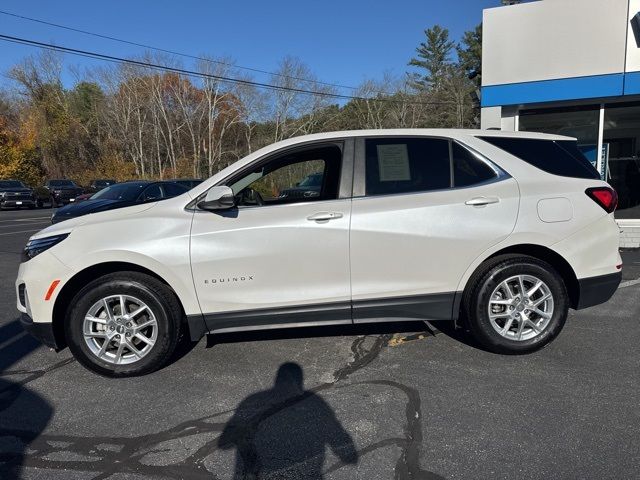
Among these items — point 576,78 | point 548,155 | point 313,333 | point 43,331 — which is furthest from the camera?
point 576,78

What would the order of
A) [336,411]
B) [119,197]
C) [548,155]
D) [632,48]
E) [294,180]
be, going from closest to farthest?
[336,411]
[548,155]
[294,180]
[632,48]
[119,197]

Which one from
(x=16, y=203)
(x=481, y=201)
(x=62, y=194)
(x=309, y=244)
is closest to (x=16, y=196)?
(x=16, y=203)

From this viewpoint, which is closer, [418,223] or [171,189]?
[418,223]

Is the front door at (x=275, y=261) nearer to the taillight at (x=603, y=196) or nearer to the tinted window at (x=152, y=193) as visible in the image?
the taillight at (x=603, y=196)

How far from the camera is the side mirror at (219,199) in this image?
3.51m

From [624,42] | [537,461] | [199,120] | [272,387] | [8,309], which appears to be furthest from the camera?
[199,120]

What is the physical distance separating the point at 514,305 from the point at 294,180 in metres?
2.17

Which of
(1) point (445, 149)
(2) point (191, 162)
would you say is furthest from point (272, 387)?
(2) point (191, 162)

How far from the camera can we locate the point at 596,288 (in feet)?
12.8

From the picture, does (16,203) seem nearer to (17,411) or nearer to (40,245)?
(40,245)

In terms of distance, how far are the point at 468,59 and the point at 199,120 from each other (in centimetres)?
2927

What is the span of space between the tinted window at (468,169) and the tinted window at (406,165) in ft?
0.23

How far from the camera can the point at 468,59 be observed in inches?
1975

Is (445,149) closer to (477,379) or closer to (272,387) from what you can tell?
(477,379)
